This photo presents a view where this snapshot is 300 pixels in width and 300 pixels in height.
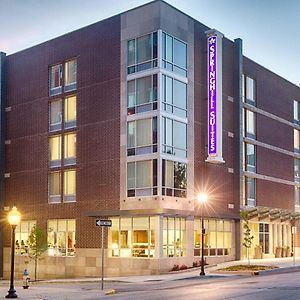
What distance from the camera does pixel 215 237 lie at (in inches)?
2004

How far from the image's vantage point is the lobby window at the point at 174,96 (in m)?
45.5

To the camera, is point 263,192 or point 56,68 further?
point 263,192

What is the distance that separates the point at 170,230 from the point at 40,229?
11.4m

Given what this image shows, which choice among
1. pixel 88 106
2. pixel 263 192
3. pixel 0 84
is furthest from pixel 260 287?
pixel 0 84

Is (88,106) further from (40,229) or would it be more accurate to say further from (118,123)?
(40,229)

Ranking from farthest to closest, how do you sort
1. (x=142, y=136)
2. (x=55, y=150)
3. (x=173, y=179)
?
(x=55, y=150) < (x=142, y=136) < (x=173, y=179)

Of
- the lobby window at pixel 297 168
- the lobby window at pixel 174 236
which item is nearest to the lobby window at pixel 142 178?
the lobby window at pixel 174 236

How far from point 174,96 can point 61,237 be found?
14943 millimetres

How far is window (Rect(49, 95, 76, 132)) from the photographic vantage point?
2037 inches

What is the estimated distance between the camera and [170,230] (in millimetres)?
45406

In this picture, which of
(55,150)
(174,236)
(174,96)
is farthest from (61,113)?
(174,236)

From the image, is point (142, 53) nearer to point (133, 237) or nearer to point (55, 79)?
point (55, 79)

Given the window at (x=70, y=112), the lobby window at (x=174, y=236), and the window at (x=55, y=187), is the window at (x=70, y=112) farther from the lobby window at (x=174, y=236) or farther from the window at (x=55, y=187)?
the lobby window at (x=174, y=236)

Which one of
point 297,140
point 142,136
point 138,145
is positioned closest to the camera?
point 142,136
